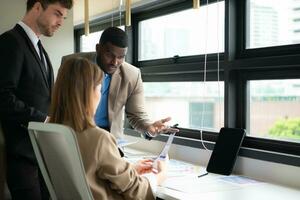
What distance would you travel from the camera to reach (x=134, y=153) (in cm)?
292

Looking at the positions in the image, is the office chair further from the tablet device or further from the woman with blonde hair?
the tablet device

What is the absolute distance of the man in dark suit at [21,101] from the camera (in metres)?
1.92

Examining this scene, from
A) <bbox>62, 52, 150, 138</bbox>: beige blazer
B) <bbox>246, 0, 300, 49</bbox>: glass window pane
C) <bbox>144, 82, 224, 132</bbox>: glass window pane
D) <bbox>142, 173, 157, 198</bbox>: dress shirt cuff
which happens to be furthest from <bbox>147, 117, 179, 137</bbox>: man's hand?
<bbox>246, 0, 300, 49</bbox>: glass window pane

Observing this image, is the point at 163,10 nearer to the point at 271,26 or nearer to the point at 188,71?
the point at 188,71

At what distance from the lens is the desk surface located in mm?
1765

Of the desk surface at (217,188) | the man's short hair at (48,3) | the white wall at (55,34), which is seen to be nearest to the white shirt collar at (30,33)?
the man's short hair at (48,3)

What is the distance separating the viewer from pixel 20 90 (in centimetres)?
199

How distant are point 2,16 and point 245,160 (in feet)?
5.94

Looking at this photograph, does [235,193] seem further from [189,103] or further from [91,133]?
[189,103]

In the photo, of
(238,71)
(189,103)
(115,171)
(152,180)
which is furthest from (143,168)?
(189,103)

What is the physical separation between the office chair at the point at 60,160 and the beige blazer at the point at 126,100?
996 millimetres

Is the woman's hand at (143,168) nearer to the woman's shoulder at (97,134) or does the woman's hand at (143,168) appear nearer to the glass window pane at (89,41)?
the woman's shoulder at (97,134)

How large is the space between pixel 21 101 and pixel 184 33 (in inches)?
56.9

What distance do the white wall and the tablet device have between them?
131cm
